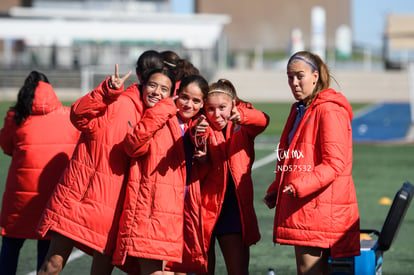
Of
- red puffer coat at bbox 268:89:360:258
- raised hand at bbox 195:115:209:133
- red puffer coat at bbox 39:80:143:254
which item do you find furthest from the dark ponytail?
red puffer coat at bbox 268:89:360:258

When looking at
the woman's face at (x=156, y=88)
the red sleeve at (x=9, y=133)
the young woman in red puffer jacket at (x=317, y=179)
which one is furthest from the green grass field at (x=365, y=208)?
the woman's face at (x=156, y=88)

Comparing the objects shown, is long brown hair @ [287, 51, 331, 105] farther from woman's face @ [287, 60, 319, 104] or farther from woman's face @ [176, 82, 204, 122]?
woman's face @ [176, 82, 204, 122]

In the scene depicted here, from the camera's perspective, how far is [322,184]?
460cm

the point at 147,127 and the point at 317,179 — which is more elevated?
the point at 147,127

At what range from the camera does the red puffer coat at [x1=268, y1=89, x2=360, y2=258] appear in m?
4.64

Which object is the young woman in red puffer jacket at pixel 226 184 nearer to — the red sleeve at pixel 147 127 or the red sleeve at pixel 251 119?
the red sleeve at pixel 251 119

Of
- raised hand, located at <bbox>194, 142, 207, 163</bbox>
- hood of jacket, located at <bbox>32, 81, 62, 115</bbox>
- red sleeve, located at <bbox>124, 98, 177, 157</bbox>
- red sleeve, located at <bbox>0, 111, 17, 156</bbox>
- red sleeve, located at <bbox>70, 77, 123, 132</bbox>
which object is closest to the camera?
red sleeve, located at <bbox>124, 98, 177, 157</bbox>

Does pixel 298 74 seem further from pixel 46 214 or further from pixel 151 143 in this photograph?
pixel 46 214

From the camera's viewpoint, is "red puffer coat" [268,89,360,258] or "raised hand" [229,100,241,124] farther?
"raised hand" [229,100,241,124]

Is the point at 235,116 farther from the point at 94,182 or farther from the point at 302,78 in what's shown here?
the point at 94,182

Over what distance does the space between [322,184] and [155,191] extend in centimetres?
102

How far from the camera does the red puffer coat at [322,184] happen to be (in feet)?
15.2

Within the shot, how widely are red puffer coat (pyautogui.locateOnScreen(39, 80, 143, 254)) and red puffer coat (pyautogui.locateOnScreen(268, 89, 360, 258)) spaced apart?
1043 mm

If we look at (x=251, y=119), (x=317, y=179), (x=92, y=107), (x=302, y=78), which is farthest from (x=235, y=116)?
(x=92, y=107)
